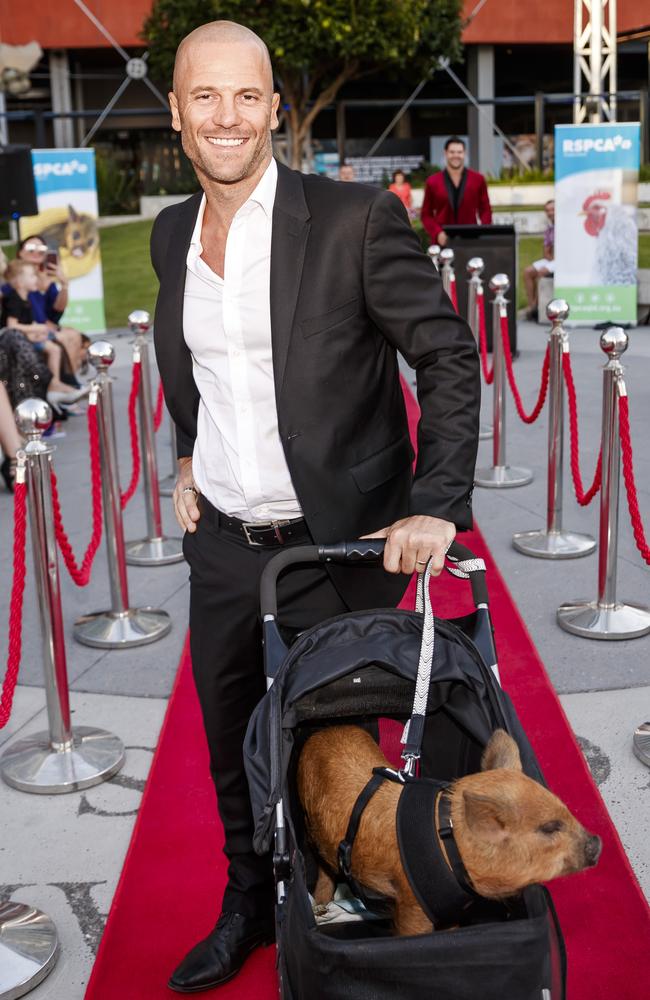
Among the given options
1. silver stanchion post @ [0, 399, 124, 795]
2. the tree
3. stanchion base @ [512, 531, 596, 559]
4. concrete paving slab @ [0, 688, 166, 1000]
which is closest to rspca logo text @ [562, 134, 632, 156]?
stanchion base @ [512, 531, 596, 559]

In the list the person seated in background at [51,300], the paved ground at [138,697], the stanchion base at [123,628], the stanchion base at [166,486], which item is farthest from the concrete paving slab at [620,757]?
the person seated in background at [51,300]

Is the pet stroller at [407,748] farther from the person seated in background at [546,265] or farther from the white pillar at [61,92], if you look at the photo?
the white pillar at [61,92]

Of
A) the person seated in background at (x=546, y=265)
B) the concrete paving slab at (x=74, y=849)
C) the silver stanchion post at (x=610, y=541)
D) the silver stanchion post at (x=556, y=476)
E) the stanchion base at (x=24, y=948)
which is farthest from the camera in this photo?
the person seated in background at (x=546, y=265)

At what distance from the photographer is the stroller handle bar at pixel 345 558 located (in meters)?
2.25

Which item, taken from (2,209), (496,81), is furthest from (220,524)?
(496,81)

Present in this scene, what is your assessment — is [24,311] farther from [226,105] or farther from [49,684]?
[226,105]

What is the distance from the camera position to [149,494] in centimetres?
627

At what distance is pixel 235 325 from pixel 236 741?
41.2 inches

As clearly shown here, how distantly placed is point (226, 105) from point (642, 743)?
8.72 feet

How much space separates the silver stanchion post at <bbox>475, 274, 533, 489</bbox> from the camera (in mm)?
7328

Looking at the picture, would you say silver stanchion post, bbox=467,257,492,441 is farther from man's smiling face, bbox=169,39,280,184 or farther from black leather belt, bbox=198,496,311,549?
man's smiling face, bbox=169,39,280,184

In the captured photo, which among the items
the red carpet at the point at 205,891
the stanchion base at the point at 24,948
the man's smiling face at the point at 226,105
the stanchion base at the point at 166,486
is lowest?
the stanchion base at the point at 24,948

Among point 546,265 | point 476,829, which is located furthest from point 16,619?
point 546,265

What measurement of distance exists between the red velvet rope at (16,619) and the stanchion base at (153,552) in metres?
2.37
